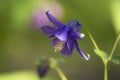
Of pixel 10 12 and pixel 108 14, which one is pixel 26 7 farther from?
pixel 108 14

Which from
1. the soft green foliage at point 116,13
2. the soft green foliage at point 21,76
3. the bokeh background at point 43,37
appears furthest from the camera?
the bokeh background at point 43,37

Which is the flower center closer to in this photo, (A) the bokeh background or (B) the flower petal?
(B) the flower petal

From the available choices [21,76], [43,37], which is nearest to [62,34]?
[21,76]

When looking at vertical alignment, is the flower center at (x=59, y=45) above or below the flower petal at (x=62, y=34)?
below

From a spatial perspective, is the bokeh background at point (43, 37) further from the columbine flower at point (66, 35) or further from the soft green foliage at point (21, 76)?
the columbine flower at point (66, 35)

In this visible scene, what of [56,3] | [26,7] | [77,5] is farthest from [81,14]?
[26,7]

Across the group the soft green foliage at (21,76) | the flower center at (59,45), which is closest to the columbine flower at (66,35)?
the flower center at (59,45)

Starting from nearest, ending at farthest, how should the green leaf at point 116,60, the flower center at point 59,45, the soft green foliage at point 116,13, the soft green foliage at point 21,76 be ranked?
the green leaf at point 116,60 → the flower center at point 59,45 → the soft green foliage at point 21,76 → the soft green foliage at point 116,13

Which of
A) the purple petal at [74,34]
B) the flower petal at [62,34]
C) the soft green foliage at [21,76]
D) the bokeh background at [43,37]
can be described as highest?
the flower petal at [62,34]
